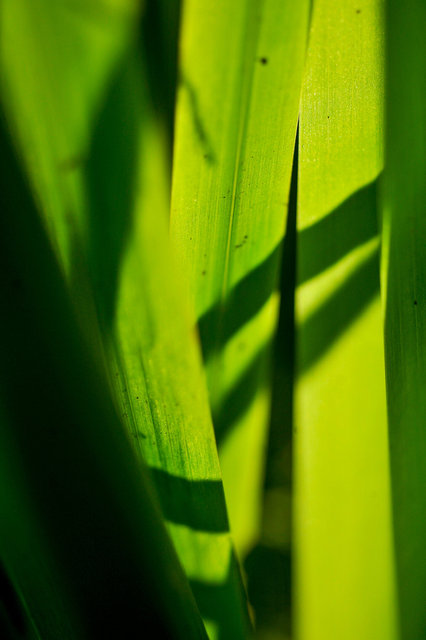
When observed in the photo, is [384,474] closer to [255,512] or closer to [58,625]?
[255,512]

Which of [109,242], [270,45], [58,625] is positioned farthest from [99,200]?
[58,625]

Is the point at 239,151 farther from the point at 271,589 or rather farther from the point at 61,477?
the point at 271,589

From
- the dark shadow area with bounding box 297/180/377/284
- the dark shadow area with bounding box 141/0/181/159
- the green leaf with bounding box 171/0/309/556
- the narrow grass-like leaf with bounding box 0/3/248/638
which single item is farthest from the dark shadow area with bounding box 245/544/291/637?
the dark shadow area with bounding box 141/0/181/159

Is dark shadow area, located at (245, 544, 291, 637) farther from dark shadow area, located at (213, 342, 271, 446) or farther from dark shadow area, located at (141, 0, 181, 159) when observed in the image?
dark shadow area, located at (141, 0, 181, 159)

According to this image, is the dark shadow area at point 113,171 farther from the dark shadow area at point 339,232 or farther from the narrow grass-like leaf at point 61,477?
the dark shadow area at point 339,232

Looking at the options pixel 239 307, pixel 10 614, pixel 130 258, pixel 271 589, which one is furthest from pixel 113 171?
pixel 271 589

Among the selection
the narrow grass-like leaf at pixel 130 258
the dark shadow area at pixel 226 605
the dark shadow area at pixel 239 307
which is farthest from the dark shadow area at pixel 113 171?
the dark shadow area at pixel 226 605
